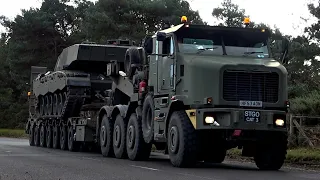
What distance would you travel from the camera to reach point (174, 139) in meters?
13.8

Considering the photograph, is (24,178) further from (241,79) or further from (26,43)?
(26,43)

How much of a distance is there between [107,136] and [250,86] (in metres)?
6.20

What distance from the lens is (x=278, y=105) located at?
13602 mm

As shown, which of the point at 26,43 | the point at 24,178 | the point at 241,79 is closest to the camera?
the point at 24,178

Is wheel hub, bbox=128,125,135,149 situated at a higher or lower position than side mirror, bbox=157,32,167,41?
lower

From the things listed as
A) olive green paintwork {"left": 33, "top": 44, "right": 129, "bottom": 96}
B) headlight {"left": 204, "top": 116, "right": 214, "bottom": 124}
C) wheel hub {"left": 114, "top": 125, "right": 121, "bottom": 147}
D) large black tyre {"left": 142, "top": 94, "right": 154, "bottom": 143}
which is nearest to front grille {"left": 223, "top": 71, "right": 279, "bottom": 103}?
headlight {"left": 204, "top": 116, "right": 214, "bottom": 124}

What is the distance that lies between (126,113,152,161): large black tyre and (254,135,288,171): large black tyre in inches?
126

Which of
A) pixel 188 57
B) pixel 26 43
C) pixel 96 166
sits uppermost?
pixel 26 43

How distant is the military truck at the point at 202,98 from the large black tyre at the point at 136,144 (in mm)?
26

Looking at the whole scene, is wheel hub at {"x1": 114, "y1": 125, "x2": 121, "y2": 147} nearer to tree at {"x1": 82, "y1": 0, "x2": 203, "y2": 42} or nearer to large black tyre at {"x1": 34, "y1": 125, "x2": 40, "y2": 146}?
large black tyre at {"x1": 34, "y1": 125, "x2": 40, "y2": 146}

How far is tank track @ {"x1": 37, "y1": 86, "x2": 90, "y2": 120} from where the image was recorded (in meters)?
21.9

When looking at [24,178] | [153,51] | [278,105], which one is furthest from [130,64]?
[24,178]

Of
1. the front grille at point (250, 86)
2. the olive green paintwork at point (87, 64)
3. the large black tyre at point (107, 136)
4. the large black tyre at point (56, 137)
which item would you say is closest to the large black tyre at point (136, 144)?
the large black tyre at point (107, 136)

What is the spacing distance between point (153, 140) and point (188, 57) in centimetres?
253
